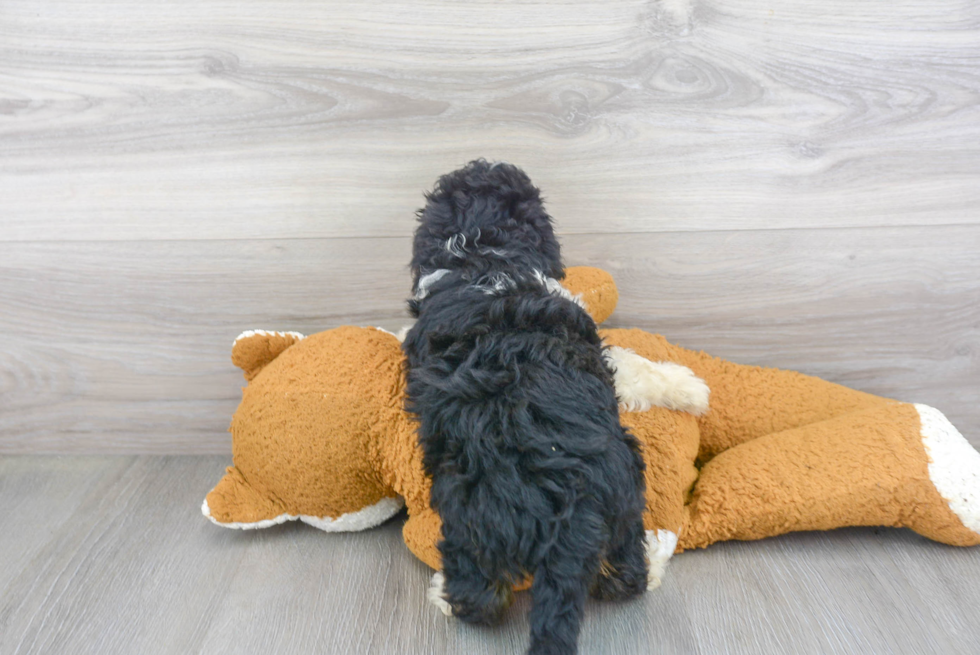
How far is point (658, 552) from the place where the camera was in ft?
2.65

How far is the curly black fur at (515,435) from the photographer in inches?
25.4

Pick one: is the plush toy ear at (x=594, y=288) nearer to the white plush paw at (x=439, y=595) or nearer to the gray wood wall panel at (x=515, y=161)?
the gray wood wall panel at (x=515, y=161)

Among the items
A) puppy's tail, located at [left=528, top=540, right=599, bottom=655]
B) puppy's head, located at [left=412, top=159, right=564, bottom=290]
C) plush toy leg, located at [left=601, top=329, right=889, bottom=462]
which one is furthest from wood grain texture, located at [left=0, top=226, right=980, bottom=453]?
puppy's tail, located at [left=528, top=540, right=599, bottom=655]

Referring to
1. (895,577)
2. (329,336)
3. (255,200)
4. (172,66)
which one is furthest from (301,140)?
(895,577)

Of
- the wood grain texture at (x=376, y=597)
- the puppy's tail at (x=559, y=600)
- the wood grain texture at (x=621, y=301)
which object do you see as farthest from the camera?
the wood grain texture at (x=621, y=301)

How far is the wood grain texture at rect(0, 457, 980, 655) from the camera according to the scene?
75cm

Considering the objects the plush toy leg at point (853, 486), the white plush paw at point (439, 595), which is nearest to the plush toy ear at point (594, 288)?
the plush toy leg at point (853, 486)

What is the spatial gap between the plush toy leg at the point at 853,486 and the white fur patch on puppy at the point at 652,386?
5.1 inches

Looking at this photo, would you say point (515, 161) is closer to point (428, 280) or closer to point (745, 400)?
point (428, 280)

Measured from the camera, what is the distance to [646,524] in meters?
0.81

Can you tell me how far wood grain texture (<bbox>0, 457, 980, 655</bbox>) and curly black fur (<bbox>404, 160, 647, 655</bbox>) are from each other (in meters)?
0.07

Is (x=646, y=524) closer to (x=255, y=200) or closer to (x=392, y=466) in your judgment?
(x=392, y=466)

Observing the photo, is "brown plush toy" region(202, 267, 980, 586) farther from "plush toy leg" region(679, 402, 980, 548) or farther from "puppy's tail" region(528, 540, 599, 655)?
"puppy's tail" region(528, 540, 599, 655)

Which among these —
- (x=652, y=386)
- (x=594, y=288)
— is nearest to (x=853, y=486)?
(x=652, y=386)
